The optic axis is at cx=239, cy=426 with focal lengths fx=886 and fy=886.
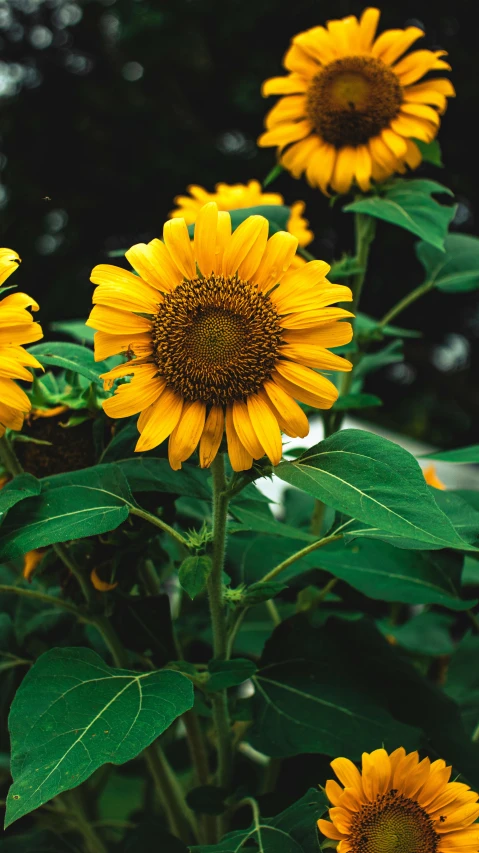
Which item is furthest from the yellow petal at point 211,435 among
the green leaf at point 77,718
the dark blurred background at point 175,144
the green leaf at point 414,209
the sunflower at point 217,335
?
the dark blurred background at point 175,144

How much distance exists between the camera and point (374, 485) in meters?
0.44

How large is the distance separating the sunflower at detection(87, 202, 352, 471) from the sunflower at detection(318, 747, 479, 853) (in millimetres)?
176

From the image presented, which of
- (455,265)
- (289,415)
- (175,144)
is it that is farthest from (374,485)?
(175,144)

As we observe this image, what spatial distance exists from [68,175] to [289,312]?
9.81ft

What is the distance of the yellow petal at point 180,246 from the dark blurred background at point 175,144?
86.7 inches

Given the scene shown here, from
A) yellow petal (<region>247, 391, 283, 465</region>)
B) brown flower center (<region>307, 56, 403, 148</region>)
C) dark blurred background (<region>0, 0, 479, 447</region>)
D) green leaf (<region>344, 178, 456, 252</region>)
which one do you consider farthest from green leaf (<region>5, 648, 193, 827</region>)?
dark blurred background (<region>0, 0, 479, 447</region>)

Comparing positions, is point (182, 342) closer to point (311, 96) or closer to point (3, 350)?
point (3, 350)

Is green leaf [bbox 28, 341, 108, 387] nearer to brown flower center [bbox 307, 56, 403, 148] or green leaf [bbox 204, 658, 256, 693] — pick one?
green leaf [bbox 204, 658, 256, 693]

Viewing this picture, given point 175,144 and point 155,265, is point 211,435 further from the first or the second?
point 175,144

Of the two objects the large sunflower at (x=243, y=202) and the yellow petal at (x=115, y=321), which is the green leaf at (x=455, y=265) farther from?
the yellow petal at (x=115, y=321)

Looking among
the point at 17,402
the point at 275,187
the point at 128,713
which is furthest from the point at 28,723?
the point at 275,187

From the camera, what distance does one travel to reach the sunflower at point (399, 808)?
46cm

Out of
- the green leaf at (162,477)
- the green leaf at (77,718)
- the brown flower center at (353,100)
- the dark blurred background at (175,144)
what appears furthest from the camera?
the dark blurred background at (175,144)

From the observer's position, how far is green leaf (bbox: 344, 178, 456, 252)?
25.2 inches
